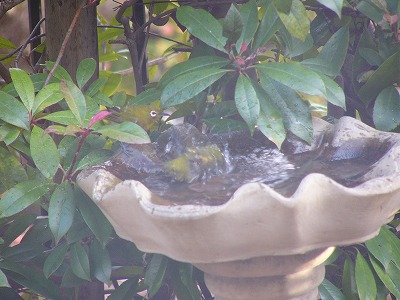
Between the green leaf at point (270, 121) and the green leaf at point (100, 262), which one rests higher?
the green leaf at point (270, 121)

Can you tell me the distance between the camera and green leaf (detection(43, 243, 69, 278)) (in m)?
1.43

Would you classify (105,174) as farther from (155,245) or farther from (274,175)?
(274,175)

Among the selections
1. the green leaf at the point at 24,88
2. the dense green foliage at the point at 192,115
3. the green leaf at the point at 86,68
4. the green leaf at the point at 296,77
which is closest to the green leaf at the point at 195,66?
the dense green foliage at the point at 192,115

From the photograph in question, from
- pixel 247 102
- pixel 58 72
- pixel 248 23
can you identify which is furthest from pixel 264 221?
pixel 58 72

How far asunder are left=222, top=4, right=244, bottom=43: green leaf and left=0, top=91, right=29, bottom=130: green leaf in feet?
1.58

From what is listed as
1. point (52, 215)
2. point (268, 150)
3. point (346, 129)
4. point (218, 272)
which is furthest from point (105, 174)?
point (346, 129)

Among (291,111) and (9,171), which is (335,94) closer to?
(291,111)

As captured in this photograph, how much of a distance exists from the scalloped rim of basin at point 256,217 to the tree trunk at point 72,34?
0.61 m

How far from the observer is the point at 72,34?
164 centimetres

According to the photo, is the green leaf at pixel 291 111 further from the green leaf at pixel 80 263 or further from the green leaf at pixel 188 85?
the green leaf at pixel 80 263

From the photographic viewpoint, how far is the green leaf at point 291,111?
137cm

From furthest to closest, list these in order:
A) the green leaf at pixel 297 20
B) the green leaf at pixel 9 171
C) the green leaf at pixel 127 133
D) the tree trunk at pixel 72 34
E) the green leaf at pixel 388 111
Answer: the tree trunk at pixel 72 34, the green leaf at pixel 388 111, the green leaf at pixel 9 171, the green leaf at pixel 297 20, the green leaf at pixel 127 133

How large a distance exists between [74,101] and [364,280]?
0.84m

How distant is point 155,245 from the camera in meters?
1.13
